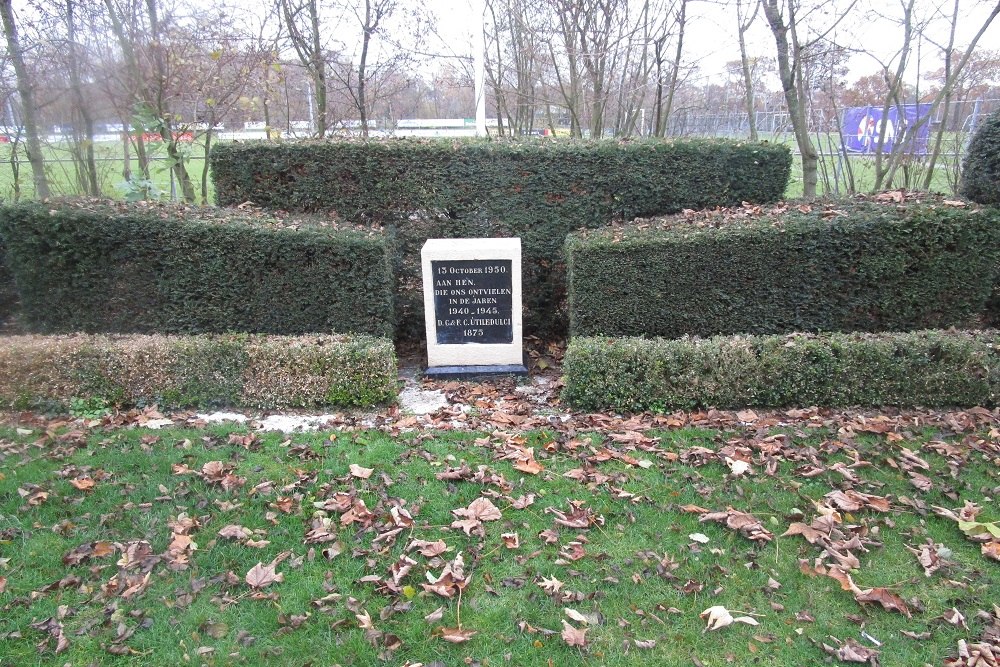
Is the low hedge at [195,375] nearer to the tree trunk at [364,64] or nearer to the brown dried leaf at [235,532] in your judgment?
the brown dried leaf at [235,532]

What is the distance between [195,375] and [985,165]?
7.16m

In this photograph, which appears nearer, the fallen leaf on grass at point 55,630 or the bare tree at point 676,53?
the fallen leaf on grass at point 55,630

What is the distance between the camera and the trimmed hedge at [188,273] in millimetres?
5996

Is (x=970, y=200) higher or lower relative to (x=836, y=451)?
higher

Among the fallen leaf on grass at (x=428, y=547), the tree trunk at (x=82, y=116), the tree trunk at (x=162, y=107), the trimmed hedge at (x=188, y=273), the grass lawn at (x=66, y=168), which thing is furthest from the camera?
the grass lawn at (x=66, y=168)

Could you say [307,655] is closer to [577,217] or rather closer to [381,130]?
[577,217]

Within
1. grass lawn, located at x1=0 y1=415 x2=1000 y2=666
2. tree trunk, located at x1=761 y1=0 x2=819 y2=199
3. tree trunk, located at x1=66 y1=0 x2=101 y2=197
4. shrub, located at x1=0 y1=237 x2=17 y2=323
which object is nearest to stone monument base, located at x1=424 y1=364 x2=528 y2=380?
grass lawn, located at x1=0 y1=415 x2=1000 y2=666

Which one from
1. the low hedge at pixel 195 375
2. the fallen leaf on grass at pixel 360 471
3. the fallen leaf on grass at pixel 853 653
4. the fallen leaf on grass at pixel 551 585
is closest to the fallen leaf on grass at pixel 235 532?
the fallen leaf on grass at pixel 360 471

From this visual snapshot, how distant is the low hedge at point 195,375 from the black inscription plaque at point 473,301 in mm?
1182

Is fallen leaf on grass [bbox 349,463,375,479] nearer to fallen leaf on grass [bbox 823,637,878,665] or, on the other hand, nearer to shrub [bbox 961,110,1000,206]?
fallen leaf on grass [bbox 823,637,878,665]

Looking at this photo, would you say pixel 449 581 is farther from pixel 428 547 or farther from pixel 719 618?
pixel 719 618

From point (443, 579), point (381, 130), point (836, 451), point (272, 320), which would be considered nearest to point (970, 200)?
point (836, 451)

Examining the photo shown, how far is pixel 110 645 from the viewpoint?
2734 mm

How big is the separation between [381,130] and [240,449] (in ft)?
33.2
